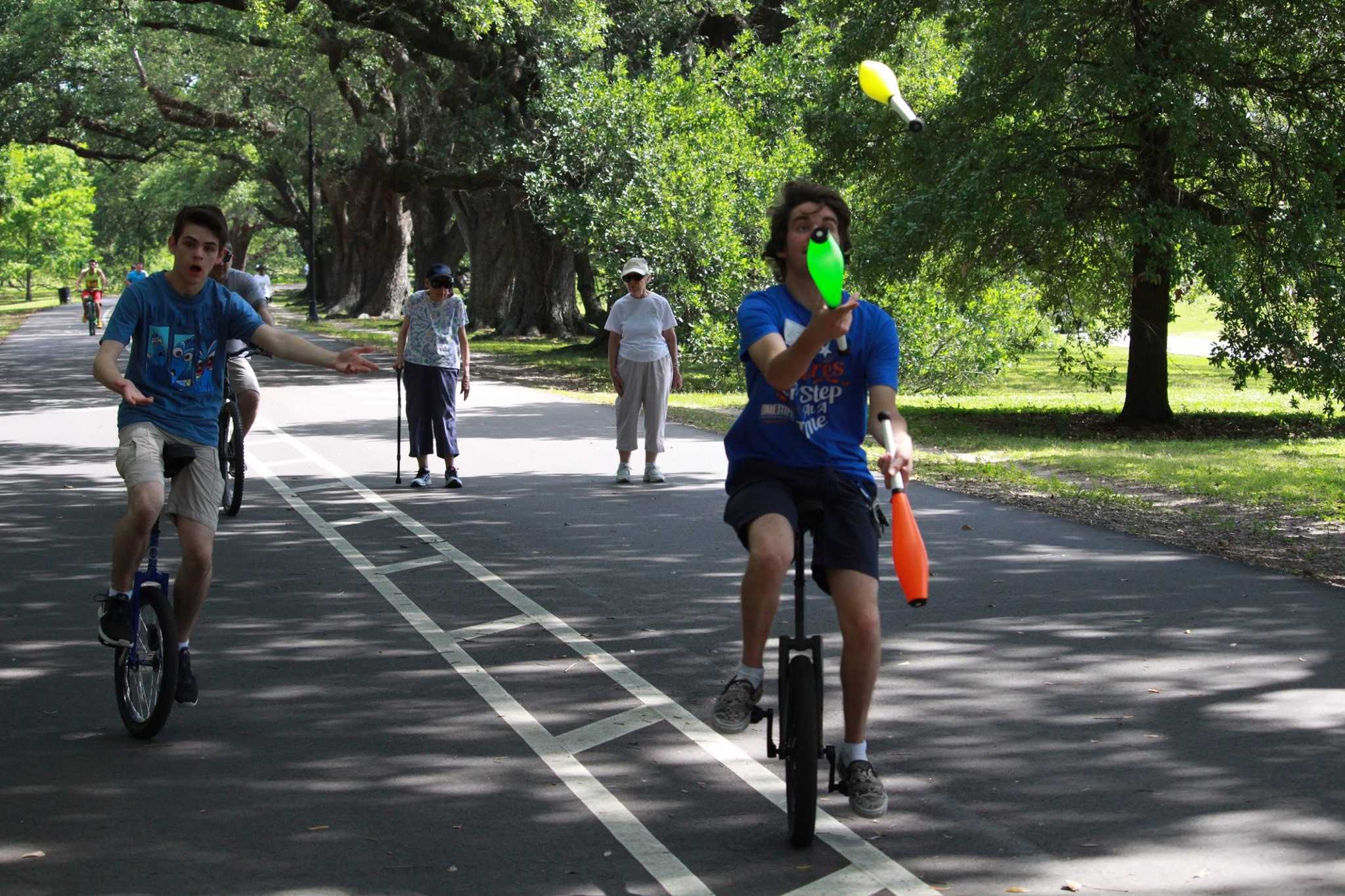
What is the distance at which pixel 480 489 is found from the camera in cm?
1411

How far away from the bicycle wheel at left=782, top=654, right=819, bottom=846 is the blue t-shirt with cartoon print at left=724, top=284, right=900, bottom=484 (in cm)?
64

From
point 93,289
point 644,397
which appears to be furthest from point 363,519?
point 93,289

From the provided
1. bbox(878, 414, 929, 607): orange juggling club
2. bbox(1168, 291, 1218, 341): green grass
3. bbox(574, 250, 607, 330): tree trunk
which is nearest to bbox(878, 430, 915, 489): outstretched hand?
bbox(878, 414, 929, 607): orange juggling club

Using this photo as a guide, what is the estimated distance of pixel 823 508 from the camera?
5109 mm

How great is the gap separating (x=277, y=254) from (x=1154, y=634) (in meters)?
140

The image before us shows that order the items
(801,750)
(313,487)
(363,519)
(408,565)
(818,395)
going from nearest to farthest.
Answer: (801,750) < (818,395) < (408,565) < (363,519) < (313,487)

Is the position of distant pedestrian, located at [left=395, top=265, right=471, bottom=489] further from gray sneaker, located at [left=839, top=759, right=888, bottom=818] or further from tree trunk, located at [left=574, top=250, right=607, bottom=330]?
tree trunk, located at [left=574, top=250, right=607, bottom=330]

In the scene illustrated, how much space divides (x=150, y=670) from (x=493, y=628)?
2.37m

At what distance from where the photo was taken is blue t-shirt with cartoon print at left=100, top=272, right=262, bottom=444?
638 centimetres

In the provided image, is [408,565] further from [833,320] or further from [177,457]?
[833,320]

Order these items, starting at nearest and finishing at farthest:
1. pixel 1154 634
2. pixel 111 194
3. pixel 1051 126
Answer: pixel 1154 634, pixel 1051 126, pixel 111 194

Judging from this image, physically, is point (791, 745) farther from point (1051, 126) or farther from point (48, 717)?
point (1051, 126)

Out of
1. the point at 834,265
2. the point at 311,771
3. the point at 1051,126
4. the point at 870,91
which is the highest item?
the point at 1051,126

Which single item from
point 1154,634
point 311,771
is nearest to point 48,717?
point 311,771
